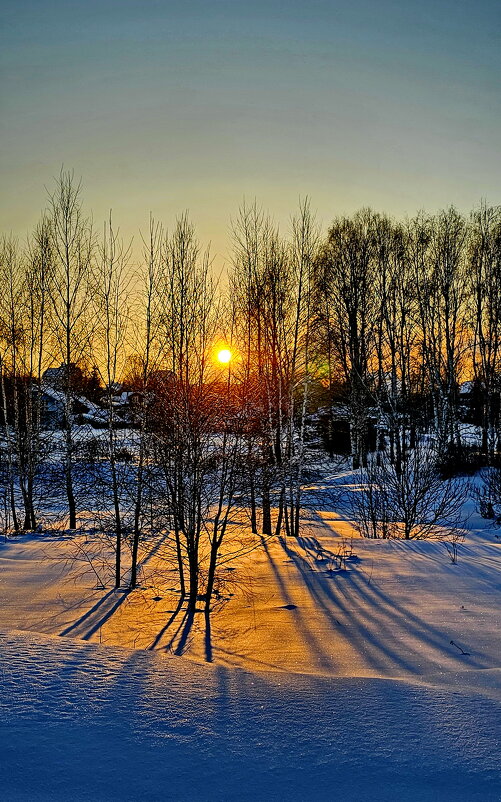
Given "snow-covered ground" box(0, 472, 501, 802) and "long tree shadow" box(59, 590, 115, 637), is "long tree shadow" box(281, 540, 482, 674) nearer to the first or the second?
"snow-covered ground" box(0, 472, 501, 802)

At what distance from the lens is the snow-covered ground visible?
96.1 inches

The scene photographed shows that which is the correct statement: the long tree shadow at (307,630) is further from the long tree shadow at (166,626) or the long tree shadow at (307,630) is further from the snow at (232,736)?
the long tree shadow at (166,626)

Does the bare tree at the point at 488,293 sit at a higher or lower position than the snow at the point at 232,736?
higher

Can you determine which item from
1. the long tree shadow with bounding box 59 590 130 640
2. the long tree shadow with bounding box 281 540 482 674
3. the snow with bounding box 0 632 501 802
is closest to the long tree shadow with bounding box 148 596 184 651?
the long tree shadow with bounding box 59 590 130 640

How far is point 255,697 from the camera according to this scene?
326 centimetres

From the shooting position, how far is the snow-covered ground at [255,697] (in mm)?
2441

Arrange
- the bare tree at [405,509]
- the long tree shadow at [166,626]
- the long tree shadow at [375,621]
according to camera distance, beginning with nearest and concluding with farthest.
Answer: the long tree shadow at [375,621] → the long tree shadow at [166,626] → the bare tree at [405,509]

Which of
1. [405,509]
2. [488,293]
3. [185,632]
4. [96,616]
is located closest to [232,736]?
[185,632]

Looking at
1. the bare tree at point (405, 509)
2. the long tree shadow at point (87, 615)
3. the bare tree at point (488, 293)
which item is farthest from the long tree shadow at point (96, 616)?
the bare tree at point (488, 293)

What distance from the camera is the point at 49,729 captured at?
2789mm

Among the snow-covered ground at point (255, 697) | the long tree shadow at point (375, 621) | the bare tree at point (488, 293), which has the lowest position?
the long tree shadow at point (375, 621)

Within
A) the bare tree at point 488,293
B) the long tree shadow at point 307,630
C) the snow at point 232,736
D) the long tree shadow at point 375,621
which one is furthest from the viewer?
the bare tree at point 488,293

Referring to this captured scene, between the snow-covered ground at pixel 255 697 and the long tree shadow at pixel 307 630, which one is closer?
the snow-covered ground at pixel 255 697

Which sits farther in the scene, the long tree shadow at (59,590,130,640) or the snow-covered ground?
the long tree shadow at (59,590,130,640)
